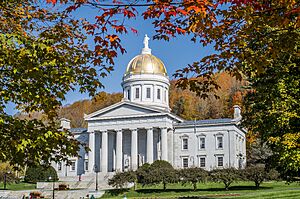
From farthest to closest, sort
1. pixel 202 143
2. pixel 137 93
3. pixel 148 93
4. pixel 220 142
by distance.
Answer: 1. pixel 137 93
2. pixel 148 93
3. pixel 202 143
4. pixel 220 142

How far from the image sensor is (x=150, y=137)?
69.2 m

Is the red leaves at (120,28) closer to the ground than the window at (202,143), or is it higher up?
higher up

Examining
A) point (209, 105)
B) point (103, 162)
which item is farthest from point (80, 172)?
point (209, 105)

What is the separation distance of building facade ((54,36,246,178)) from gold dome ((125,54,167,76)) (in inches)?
23.6

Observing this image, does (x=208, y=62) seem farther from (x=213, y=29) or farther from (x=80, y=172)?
(x=80, y=172)

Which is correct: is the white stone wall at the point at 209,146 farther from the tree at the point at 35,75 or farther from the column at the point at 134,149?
the tree at the point at 35,75

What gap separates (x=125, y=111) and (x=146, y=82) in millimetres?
7998

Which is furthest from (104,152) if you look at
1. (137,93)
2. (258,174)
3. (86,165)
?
(258,174)

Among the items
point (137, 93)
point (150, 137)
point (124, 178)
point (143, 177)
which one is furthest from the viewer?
point (137, 93)

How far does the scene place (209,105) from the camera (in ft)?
342

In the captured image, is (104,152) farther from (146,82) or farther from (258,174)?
(258,174)

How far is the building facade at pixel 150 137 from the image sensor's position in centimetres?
6944

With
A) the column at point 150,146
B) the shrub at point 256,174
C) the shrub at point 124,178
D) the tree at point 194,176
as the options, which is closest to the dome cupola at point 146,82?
the column at point 150,146

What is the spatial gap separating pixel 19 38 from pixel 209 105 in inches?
3815
